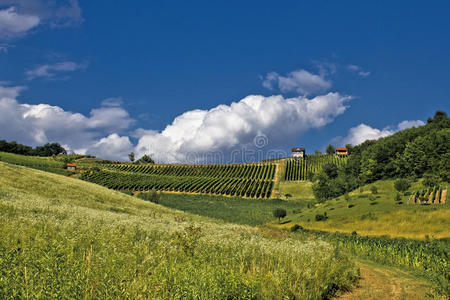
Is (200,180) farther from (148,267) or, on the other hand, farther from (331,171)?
(148,267)

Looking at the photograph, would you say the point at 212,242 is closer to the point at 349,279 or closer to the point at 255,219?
the point at 349,279

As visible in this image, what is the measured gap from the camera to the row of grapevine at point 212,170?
136m

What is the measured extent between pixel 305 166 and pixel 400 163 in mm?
56774

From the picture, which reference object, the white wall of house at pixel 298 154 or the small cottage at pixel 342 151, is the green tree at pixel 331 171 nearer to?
the white wall of house at pixel 298 154

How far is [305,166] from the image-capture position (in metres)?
150

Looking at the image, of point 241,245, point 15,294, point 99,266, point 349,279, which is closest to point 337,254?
point 349,279

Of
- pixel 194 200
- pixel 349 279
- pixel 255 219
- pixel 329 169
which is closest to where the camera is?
pixel 349 279

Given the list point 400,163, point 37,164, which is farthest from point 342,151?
point 37,164

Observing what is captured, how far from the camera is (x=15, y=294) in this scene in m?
4.83

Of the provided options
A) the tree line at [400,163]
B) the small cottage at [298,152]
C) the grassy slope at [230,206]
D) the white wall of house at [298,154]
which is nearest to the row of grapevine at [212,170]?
the tree line at [400,163]

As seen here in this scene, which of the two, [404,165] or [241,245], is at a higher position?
[404,165]

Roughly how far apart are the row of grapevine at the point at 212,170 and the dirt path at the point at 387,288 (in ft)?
379

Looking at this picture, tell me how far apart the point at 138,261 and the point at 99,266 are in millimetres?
1776

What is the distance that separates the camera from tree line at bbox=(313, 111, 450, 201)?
8344 centimetres
